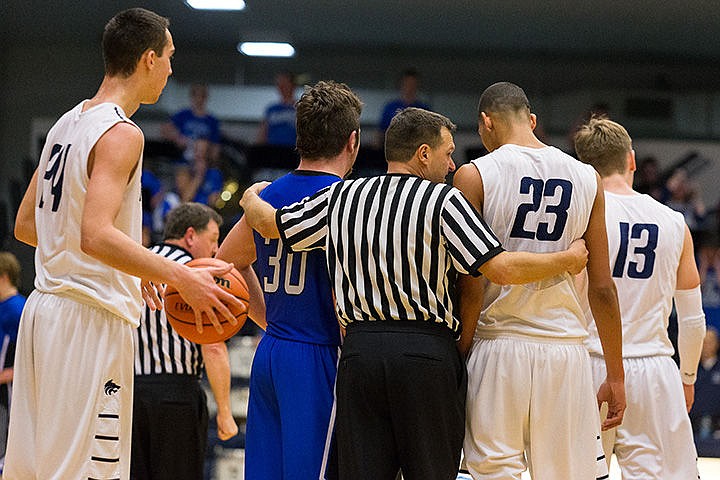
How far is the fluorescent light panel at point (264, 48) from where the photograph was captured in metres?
15.4

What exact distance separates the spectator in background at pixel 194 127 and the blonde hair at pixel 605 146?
942 centimetres

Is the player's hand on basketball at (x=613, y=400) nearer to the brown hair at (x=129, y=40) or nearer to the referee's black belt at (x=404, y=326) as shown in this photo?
the referee's black belt at (x=404, y=326)

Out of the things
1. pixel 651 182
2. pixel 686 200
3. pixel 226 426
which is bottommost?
pixel 226 426

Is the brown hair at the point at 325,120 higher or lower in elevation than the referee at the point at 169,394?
higher

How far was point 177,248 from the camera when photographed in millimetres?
5922

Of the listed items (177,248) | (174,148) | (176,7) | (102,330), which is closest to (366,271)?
(102,330)

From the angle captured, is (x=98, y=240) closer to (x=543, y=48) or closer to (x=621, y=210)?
(x=621, y=210)

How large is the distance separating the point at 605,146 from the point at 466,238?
1.68 metres

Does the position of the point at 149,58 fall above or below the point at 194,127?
below

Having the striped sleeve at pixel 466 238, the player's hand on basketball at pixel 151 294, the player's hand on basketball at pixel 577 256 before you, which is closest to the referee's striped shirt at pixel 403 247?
the striped sleeve at pixel 466 238

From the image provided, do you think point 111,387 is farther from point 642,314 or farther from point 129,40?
point 642,314

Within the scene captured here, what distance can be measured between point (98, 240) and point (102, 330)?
355 mm

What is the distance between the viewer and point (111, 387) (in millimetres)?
3449

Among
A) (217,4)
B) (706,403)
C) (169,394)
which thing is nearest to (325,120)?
(169,394)
